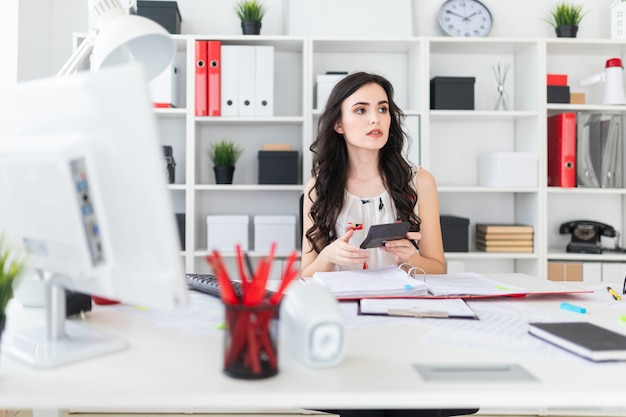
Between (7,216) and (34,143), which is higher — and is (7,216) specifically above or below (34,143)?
below

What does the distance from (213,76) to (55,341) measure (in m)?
2.04

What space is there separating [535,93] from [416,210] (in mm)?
1215

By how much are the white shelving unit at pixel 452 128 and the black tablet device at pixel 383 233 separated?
134 cm

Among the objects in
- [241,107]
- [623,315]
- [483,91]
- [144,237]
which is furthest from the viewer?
[483,91]

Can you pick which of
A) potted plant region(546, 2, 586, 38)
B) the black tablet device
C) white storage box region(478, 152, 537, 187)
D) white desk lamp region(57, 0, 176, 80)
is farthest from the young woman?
potted plant region(546, 2, 586, 38)

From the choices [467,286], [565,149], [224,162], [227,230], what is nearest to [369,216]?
[467,286]

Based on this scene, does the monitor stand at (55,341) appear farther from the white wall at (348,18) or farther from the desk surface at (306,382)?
the white wall at (348,18)

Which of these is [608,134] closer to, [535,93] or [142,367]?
[535,93]

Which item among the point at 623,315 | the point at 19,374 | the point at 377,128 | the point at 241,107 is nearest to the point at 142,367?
the point at 19,374

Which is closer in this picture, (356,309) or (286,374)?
(286,374)

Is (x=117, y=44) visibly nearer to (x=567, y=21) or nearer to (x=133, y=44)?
(x=133, y=44)

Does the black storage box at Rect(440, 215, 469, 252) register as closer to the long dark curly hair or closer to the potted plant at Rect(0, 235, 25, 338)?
the long dark curly hair

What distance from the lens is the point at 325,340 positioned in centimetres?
82

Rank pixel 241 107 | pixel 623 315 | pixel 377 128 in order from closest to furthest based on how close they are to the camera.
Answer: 1. pixel 623 315
2. pixel 377 128
3. pixel 241 107
